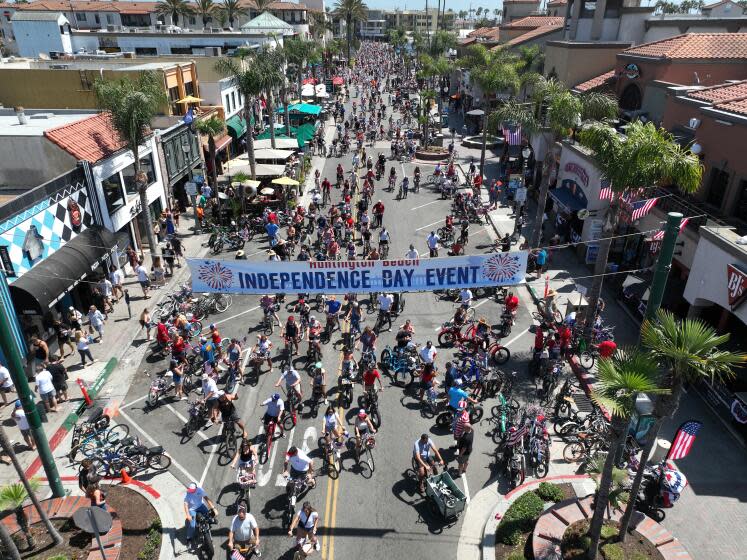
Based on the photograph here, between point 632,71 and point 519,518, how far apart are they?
27.6 metres

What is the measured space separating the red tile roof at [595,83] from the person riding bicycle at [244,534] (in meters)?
32.8

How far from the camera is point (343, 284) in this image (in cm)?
1414

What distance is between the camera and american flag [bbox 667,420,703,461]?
12.3 meters

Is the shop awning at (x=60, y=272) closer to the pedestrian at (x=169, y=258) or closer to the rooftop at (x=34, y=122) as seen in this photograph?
the pedestrian at (x=169, y=258)

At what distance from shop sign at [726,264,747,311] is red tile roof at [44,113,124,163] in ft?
81.3

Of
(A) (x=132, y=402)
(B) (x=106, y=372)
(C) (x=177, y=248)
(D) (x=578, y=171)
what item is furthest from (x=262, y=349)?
(D) (x=578, y=171)

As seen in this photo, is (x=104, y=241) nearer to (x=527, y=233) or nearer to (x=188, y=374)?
(x=188, y=374)

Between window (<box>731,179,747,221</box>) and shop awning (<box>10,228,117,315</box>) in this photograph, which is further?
window (<box>731,179,747,221</box>)

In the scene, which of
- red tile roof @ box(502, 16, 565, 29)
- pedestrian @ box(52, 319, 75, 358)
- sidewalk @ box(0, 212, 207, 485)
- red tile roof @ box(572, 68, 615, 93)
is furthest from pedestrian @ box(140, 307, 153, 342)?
red tile roof @ box(502, 16, 565, 29)

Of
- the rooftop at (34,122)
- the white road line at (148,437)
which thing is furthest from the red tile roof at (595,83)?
the white road line at (148,437)

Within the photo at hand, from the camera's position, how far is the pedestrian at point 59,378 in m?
16.4

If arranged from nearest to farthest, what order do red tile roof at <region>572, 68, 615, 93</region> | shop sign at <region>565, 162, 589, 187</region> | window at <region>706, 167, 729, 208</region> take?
window at <region>706, 167, 729, 208</region> < shop sign at <region>565, 162, 589, 187</region> < red tile roof at <region>572, 68, 615, 93</region>

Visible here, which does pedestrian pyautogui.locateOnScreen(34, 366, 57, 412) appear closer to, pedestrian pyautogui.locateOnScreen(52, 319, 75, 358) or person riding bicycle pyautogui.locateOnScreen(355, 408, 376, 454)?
pedestrian pyautogui.locateOnScreen(52, 319, 75, 358)

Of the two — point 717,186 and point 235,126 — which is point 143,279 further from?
point 235,126
